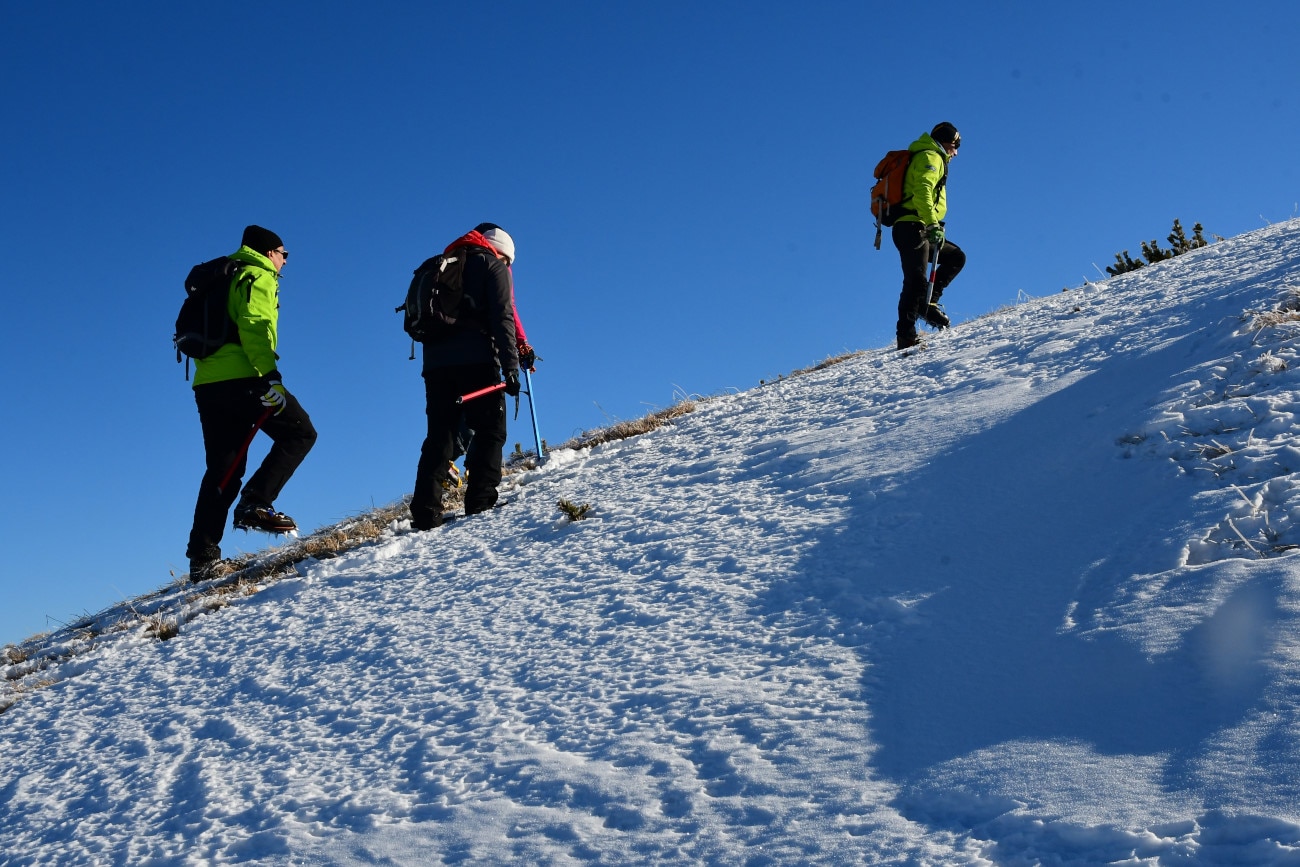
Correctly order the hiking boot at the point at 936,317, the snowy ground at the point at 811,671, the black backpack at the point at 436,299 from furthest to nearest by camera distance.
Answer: the hiking boot at the point at 936,317, the black backpack at the point at 436,299, the snowy ground at the point at 811,671

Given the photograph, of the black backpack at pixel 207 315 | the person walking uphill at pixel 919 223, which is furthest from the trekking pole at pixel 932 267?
the black backpack at pixel 207 315

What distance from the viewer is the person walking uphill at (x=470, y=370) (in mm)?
6547

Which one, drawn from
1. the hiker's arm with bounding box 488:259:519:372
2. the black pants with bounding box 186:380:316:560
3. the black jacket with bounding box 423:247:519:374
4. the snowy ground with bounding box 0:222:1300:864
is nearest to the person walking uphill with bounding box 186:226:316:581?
the black pants with bounding box 186:380:316:560

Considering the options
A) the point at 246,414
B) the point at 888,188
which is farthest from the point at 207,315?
the point at 888,188

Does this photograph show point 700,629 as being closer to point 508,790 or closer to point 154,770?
point 508,790

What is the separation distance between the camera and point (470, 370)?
6.58 meters

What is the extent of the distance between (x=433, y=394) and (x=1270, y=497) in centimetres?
490

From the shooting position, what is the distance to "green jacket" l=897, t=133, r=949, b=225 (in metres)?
8.50

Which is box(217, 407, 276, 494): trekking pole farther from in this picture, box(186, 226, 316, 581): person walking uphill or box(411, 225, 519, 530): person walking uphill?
box(411, 225, 519, 530): person walking uphill

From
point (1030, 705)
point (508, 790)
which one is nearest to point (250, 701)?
point (508, 790)

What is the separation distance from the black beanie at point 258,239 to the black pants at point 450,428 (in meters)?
1.70

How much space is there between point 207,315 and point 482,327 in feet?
6.61

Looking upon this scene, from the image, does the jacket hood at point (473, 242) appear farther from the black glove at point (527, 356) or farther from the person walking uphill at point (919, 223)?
the person walking uphill at point (919, 223)

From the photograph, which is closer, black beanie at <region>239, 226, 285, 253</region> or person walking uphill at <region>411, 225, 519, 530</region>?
→ person walking uphill at <region>411, 225, 519, 530</region>
